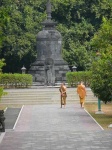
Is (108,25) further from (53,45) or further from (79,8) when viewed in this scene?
(79,8)

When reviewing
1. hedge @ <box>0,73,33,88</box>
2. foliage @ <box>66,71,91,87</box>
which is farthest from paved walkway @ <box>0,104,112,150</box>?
foliage @ <box>66,71,91,87</box>

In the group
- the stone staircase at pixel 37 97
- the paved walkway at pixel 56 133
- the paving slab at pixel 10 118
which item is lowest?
the paving slab at pixel 10 118

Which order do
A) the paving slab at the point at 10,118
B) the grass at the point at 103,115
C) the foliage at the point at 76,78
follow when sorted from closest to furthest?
the paving slab at the point at 10,118, the grass at the point at 103,115, the foliage at the point at 76,78

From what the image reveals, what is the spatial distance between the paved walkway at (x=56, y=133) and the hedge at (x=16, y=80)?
1721cm

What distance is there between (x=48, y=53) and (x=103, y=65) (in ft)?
97.4

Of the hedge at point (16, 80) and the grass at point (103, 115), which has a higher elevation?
the hedge at point (16, 80)

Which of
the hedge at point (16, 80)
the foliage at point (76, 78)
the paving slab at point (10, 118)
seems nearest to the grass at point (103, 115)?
the paving slab at point (10, 118)

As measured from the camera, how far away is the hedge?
48375mm

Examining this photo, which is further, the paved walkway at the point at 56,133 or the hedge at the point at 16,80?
the hedge at the point at 16,80

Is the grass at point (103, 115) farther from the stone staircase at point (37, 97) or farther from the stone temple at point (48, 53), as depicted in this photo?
the stone temple at point (48, 53)

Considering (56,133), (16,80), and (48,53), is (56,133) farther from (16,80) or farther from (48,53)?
(48,53)

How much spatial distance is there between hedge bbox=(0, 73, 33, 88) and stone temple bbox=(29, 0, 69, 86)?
620 cm

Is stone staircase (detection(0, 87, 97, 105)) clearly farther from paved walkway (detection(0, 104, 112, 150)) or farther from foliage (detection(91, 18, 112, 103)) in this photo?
foliage (detection(91, 18, 112, 103))

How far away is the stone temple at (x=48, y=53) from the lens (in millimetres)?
55875
